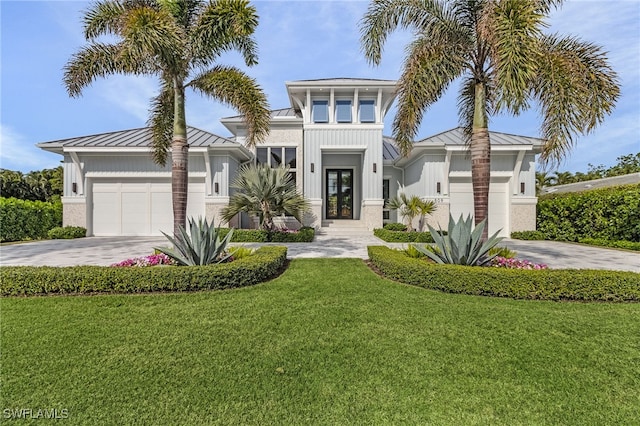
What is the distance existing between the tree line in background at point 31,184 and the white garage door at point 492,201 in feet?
92.1

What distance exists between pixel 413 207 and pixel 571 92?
7.61m

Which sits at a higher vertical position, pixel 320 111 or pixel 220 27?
pixel 320 111

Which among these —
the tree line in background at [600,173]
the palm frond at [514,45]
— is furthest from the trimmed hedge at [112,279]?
the tree line in background at [600,173]

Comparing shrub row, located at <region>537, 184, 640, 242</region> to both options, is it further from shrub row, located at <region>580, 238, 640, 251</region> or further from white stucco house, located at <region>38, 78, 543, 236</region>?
white stucco house, located at <region>38, 78, 543, 236</region>

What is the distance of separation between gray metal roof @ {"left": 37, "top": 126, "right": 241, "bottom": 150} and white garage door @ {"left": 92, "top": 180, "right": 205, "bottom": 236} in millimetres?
1743

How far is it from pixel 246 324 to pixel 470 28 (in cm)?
796

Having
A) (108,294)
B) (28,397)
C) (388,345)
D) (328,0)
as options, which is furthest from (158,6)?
(388,345)

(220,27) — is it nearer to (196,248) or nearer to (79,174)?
(196,248)

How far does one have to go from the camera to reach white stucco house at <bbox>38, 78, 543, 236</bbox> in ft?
45.6

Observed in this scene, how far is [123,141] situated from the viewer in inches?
561

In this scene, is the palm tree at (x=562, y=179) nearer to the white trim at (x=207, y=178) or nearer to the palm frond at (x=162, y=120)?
the white trim at (x=207, y=178)

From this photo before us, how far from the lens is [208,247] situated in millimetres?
6066

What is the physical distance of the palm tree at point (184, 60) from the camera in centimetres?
666

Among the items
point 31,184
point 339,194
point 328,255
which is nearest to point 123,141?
point 339,194
